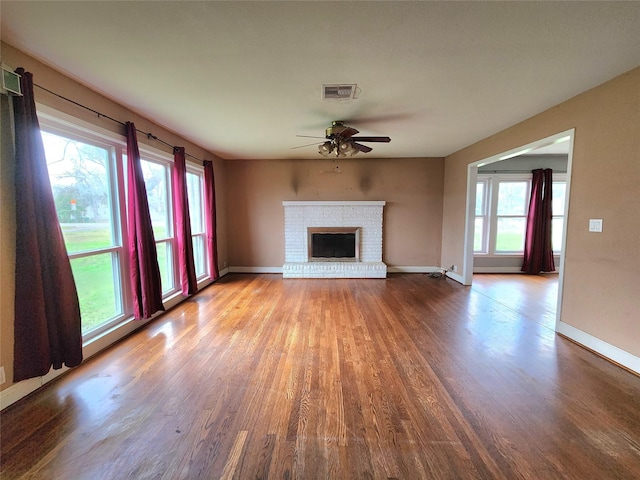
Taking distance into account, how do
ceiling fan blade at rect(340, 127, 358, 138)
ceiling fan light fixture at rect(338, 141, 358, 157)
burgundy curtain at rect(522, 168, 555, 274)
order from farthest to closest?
burgundy curtain at rect(522, 168, 555, 274) < ceiling fan light fixture at rect(338, 141, 358, 157) < ceiling fan blade at rect(340, 127, 358, 138)

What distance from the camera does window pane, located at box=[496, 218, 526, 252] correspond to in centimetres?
587

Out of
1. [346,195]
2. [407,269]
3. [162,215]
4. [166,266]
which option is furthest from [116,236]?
[407,269]

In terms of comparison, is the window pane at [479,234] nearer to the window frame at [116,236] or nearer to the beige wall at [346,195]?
the beige wall at [346,195]

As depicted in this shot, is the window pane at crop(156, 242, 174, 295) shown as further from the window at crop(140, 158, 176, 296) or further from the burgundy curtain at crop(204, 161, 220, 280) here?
the burgundy curtain at crop(204, 161, 220, 280)

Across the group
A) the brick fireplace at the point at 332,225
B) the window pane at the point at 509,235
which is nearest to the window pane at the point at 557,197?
the window pane at the point at 509,235

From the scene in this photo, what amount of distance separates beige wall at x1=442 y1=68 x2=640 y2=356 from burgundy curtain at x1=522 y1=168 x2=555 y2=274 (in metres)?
3.19

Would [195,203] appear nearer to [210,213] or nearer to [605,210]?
[210,213]

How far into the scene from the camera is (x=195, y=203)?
477 cm

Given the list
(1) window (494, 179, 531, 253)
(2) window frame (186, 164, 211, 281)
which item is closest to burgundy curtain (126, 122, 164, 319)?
(2) window frame (186, 164, 211, 281)

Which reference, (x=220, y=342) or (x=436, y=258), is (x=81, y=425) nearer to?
(x=220, y=342)

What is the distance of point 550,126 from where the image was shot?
2.92 m

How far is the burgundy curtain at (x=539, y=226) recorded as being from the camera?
5.47 m

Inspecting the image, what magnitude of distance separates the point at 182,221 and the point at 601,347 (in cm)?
503

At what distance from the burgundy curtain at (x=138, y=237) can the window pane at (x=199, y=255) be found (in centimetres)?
181
